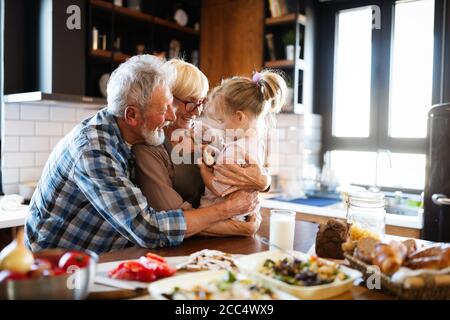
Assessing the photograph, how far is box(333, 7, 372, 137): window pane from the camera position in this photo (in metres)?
3.65

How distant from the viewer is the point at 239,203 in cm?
164

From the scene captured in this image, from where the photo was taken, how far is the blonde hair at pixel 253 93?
1.87 meters

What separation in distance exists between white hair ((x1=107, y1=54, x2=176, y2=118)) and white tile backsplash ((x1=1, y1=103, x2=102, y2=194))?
1.62m

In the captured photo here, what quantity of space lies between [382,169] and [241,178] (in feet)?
7.35

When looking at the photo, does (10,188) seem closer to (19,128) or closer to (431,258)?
(19,128)

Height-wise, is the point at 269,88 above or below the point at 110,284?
above

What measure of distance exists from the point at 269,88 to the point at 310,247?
724 millimetres

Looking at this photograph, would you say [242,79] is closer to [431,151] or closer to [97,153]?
[97,153]

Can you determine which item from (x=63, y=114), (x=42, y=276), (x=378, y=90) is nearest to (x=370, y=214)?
(x=42, y=276)

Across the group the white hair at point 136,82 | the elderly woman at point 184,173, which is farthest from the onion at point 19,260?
the white hair at point 136,82

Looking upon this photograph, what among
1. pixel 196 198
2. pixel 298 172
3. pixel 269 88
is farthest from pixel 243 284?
pixel 298 172

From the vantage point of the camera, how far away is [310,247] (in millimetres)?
1510

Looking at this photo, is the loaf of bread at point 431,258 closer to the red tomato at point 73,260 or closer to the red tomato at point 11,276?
the red tomato at point 73,260

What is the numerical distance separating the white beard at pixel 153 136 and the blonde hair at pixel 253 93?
13.9 inches
